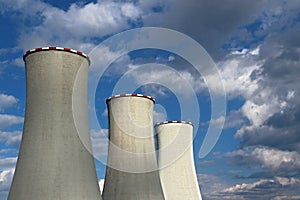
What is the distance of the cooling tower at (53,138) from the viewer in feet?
42.6

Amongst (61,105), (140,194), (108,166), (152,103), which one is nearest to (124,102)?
(152,103)

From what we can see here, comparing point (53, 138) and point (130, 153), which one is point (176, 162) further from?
point (53, 138)

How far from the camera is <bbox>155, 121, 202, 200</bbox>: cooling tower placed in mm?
23734

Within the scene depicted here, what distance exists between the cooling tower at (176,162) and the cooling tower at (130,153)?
455cm

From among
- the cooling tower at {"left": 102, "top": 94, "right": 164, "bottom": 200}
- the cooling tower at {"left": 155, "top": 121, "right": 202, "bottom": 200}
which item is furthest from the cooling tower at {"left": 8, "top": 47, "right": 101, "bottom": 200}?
the cooling tower at {"left": 155, "top": 121, "right": 202, "bottom": 200}

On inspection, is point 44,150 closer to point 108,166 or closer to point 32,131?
point 32,131

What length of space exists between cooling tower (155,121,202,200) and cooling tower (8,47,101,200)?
10.0 m

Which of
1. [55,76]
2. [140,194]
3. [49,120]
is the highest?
[55,76]

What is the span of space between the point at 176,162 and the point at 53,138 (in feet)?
39.2

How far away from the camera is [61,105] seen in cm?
1379

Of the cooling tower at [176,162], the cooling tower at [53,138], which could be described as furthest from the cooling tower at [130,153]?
the cooling tower at [176,162]

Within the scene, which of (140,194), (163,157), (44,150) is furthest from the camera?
(163,157)

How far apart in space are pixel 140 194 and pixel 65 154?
19.2 ft

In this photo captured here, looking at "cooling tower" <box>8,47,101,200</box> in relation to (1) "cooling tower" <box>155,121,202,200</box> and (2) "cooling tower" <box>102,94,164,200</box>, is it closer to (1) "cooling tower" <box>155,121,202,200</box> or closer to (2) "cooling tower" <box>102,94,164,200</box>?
(2) "cooling tower" <box>102,94,164,200</box>
